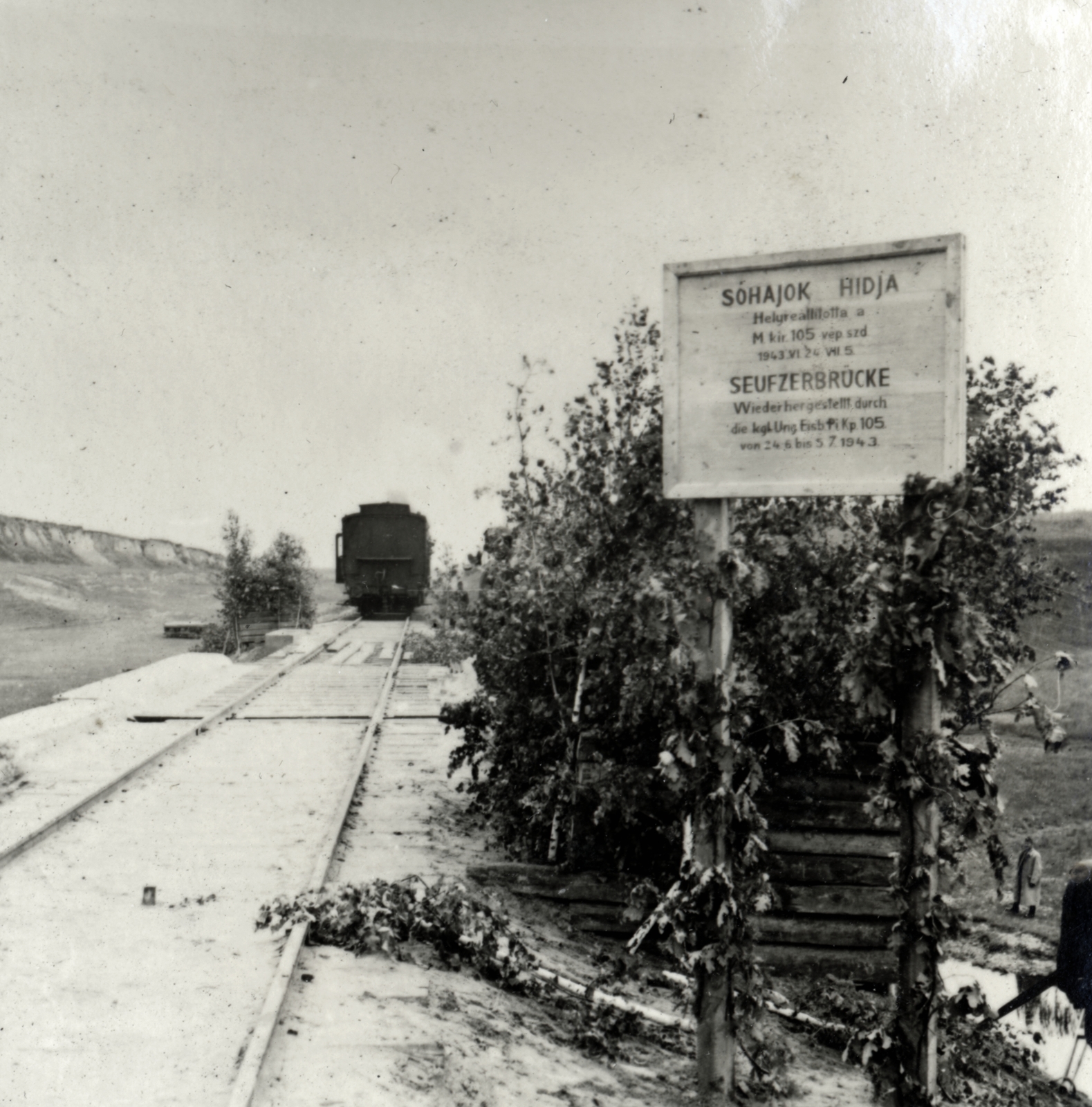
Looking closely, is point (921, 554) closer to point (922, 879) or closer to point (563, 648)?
point (922, 879)

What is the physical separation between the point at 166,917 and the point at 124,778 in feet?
14.3

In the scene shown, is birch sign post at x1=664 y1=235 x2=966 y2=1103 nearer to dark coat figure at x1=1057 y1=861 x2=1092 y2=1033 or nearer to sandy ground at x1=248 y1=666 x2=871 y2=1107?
sandy ground at x1=248 y1=666 x2=871 y2=1107

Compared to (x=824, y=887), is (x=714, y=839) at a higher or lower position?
higher

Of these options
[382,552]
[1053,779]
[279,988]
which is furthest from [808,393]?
[382,552]

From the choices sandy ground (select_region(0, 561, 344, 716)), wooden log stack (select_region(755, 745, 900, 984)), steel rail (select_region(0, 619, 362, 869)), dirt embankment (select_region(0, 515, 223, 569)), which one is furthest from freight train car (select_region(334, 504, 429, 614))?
wooden log stack (select_region(755, 745, 900, 984))

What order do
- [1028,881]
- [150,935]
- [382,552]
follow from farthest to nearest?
1. [382,552]
2. [1028,881]
3. [150,935]

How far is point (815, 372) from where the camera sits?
4.01 metres

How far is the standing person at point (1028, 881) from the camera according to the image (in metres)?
9.03

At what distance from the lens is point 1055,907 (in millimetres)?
9320

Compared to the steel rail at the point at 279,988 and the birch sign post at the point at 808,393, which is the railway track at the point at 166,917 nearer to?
the steel rail at the point at 279,988

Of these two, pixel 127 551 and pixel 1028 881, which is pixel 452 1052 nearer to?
pixel 1028 881

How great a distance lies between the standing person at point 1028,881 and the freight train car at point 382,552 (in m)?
28.8

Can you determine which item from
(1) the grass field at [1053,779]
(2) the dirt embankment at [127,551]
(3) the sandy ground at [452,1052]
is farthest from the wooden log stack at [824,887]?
(2) the dirt embankment at [127,551]

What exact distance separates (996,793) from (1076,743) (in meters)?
12.0
